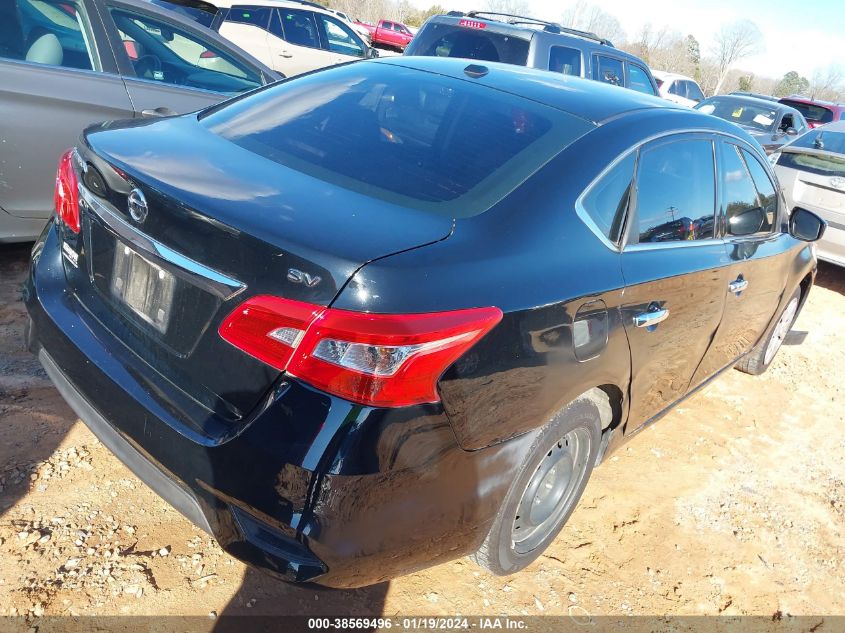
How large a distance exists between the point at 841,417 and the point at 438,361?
3.71 metres

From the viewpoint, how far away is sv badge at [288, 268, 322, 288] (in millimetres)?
1601

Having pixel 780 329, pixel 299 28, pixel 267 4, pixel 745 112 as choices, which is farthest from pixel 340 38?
pixel 780 329

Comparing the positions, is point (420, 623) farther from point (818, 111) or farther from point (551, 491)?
point (818, 111)

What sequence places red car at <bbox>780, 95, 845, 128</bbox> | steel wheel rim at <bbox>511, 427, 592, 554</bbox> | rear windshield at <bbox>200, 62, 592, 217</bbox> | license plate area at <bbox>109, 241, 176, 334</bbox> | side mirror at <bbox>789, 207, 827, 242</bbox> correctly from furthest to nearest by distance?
red car at <bbox>780, 95, 845, 128</bbox> → side mirror at <bbox>789, 207, 827, 242</bbox> → steel wheel rim at <bbox>511, 427, 592, 554</bbox> → rear windshield at <bbox>200, 62, 592, 217</bbox> → license plate area at <bbox>109, 241, 176, 334</bbox>

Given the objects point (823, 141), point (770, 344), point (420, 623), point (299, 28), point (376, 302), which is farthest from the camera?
point (299, 28)

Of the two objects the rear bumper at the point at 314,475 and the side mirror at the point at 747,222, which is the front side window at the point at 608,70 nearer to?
the side mirror at the point at 747,222

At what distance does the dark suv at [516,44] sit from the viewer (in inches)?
270

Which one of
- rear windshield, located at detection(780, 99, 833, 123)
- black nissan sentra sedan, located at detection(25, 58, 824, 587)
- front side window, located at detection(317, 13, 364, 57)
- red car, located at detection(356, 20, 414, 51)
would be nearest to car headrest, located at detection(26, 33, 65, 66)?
black nissan sentra sedan, located at detection(25, 58, 824, 587)

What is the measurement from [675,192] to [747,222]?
78 centimetres

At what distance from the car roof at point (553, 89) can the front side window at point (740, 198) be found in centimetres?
28

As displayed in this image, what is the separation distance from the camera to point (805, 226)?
12.1 feet

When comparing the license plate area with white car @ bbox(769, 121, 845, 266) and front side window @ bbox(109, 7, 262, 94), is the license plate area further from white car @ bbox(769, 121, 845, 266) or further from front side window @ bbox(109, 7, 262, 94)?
white car @ bbox(769, 121, 845, 266)

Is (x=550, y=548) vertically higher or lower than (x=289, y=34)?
lower

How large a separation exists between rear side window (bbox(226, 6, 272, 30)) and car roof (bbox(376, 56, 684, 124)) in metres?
8.71
